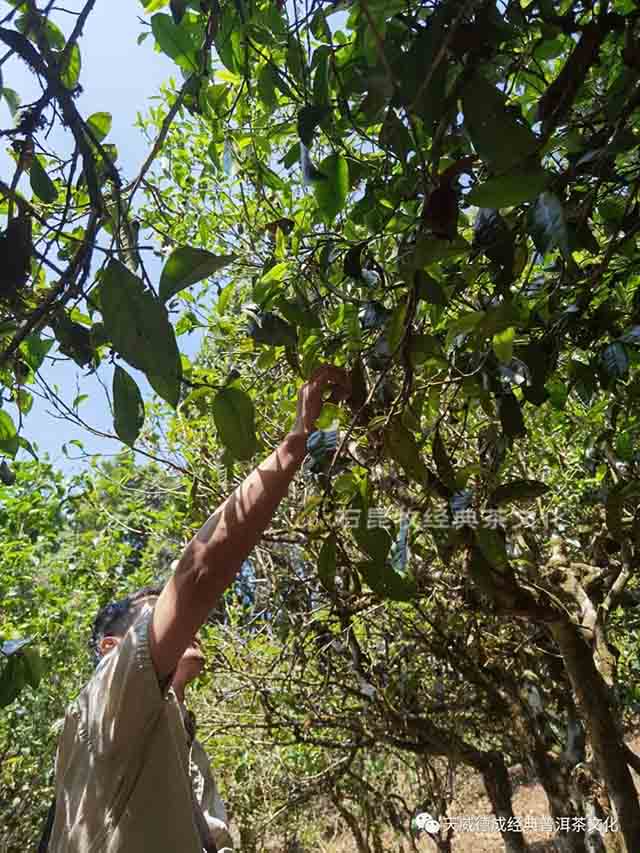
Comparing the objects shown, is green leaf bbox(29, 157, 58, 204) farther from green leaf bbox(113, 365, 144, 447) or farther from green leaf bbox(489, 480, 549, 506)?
green leaf bbox(489, 480, 549, 506)

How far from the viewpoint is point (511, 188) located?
2.17 ft

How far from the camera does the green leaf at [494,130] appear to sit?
66 centimetres

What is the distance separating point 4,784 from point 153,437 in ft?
11.3

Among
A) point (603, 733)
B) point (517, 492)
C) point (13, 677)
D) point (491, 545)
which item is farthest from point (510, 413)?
point (603, 733)

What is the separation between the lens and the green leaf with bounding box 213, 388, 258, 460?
83cm

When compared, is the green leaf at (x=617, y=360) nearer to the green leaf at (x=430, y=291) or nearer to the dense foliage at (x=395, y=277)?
the dense foliage at (x=395, y=277)

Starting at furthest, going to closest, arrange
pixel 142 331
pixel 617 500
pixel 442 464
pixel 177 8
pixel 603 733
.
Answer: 1. pixel 603 733
2. pixel 617 500
3. pixel 442 464
4. pixel 177 8
5. pixel 142 331

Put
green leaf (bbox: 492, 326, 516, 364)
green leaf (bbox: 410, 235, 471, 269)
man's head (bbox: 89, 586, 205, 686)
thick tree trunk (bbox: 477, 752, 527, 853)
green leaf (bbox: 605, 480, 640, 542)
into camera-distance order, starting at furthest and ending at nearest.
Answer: thick tree trunk (bbox: 477, 752, 527, 853) < green leaf (bbox: 605, 480, 640, 542) < man's head (bbox: 89, 586, 205, 686) < green leaf (bbox: 492, 326, 516, 364) < green leaf (bbox: 410, 235, 471, 269)

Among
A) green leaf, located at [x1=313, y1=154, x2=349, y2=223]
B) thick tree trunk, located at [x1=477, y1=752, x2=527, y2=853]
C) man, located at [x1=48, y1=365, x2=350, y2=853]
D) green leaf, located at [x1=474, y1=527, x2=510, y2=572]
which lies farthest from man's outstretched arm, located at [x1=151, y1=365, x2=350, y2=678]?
thick tree trunk, located at [x1=477, y1=752, x2=527, y2=853]

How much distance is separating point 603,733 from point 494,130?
2.51 metres

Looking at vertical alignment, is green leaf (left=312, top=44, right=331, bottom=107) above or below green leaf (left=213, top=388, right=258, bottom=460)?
above

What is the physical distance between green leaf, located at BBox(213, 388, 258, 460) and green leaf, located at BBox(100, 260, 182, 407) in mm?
266

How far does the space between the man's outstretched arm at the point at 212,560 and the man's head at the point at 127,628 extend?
42cm

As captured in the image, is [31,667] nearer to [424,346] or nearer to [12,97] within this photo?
[424,346]
